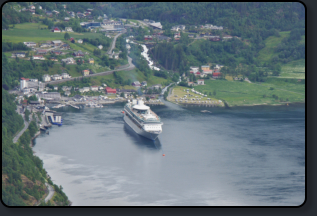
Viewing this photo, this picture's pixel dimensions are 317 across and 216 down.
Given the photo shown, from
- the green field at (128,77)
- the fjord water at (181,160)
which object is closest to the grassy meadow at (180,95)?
the green field at (128,77)

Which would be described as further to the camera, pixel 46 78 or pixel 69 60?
pixel 69 60

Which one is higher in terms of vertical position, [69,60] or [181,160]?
[69,60]

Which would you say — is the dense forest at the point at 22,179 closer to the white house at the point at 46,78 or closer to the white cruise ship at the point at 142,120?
the white cruise ship at the point at 142,120

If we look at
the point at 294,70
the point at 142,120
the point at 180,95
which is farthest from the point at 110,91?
the point at 294,70

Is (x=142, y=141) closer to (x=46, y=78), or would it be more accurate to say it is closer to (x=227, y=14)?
(x=46, y=78)

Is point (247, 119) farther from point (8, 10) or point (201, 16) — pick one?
point (201, 16)

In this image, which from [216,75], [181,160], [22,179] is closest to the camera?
[22,179]

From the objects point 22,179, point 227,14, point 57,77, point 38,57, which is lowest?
point 57,77

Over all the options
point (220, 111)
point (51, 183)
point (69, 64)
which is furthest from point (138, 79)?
point (51, 183)
